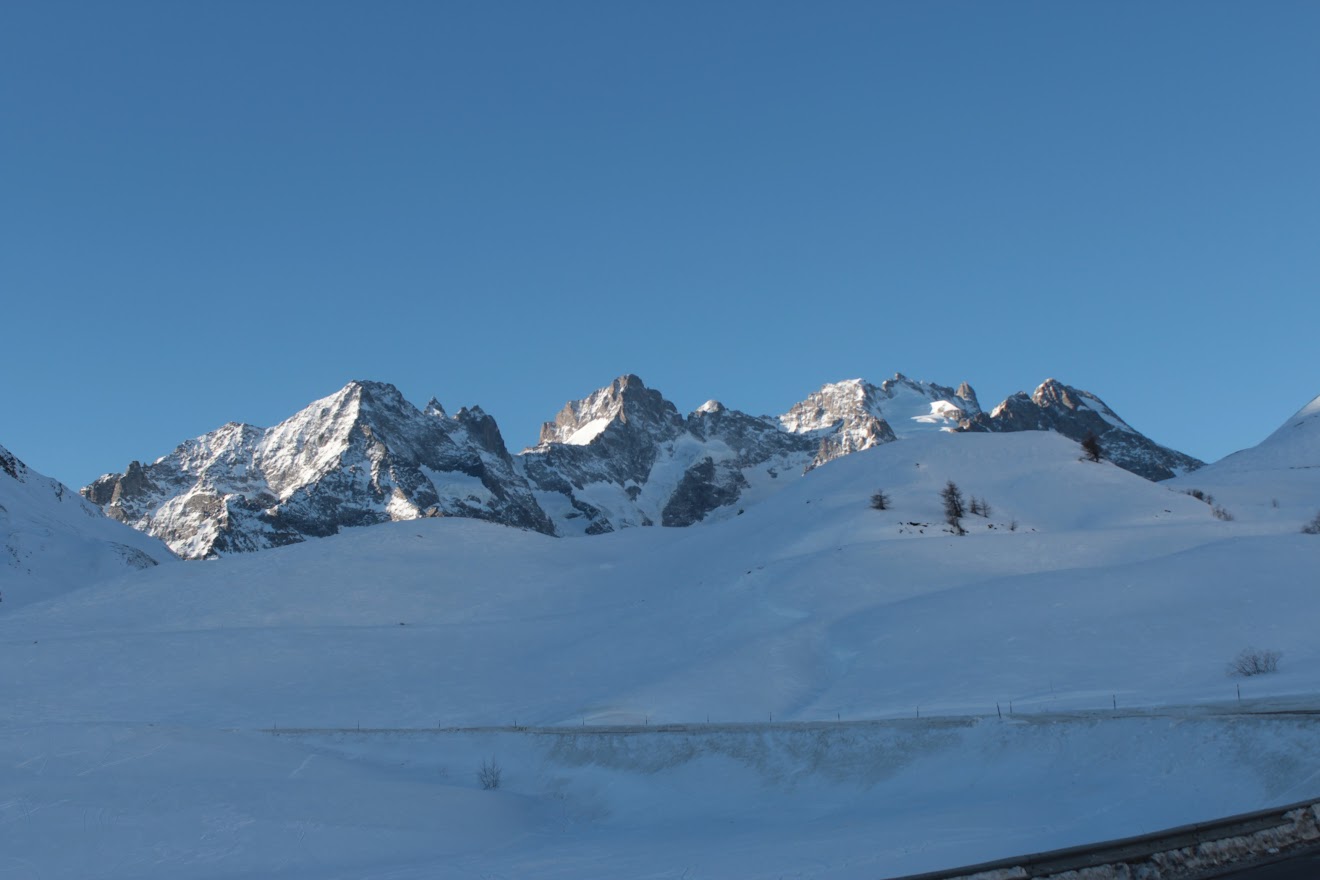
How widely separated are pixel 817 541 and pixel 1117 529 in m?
19.2

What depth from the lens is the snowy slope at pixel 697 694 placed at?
928 inches

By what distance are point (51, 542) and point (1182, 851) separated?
131 metres

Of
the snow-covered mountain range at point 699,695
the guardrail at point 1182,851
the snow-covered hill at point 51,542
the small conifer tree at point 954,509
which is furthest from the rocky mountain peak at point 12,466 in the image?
the guardrail at point 1182,851

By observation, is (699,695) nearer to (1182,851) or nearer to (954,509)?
(1182,851)

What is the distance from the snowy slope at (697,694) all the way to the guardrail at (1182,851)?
3016 mm

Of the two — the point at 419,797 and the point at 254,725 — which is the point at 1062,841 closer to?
the point at 419,797

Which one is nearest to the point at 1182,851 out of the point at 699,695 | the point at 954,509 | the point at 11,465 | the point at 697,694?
the point at 699,695

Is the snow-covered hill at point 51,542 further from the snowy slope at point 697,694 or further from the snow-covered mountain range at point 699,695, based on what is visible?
the snowy slope at point 697,694

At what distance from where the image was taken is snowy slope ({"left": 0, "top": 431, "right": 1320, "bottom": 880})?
23562 millimetres

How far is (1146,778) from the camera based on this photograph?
22328 mm

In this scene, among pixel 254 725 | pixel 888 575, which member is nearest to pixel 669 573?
pixel 888 575

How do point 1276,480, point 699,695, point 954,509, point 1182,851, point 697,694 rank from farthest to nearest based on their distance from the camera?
point 1276,480, point 954,509, point 697,694, point 699,695, point 1182,851

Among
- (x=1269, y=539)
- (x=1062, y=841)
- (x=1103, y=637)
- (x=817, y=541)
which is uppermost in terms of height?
(x=817, y=541)

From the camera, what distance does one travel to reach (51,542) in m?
120
